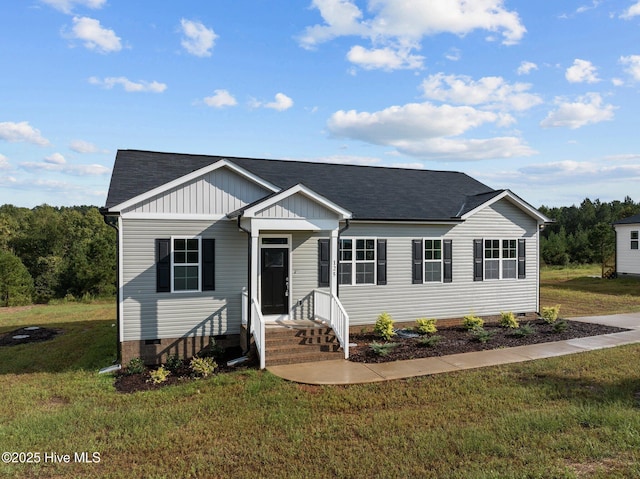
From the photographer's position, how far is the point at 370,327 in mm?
12422

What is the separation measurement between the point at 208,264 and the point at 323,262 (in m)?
3.07

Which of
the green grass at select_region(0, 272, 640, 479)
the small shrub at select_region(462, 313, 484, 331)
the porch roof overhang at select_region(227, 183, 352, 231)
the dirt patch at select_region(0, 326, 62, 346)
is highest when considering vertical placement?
the porch roof overhang at select_region(227, 183, 352, 231)

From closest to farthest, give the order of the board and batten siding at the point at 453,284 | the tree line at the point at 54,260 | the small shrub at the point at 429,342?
the small shrub at the point at 429,342 → the board and batten siding at the point at 453,284 → the tree line at the point at 54,260

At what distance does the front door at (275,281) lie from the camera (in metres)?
11.2

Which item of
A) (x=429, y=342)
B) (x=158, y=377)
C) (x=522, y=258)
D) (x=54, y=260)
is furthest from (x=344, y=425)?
(x=54, y=260)

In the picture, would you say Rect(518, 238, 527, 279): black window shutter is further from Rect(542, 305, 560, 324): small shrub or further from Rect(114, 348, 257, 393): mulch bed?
Rect(114, 348, 257, 393): mulch bed

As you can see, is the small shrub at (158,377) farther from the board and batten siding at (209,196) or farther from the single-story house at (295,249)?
the board and batten siding at (209,196)

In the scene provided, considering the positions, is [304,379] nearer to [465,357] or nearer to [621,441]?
[465,357]

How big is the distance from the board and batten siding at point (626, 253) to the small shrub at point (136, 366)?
29.4 meters

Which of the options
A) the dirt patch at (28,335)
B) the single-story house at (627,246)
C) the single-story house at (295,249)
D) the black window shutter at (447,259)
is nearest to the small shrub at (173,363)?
the single-story house at (295,249)

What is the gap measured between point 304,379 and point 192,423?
2521 mm

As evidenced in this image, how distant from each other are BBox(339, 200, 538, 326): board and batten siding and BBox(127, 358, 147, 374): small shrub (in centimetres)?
535

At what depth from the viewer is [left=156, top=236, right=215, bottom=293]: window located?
33.4ft

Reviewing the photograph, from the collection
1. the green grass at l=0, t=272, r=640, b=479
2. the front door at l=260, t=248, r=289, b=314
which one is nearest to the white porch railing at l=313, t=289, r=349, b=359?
the front door at l=260, t=248, r=289, b=314
